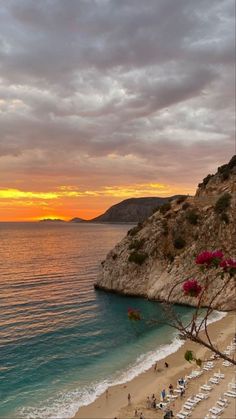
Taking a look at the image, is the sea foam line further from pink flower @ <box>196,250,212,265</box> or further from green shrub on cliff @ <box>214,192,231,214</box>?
green shrub on cliff @ <box>214,192,231,214</box>

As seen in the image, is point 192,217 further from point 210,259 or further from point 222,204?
point 210,259

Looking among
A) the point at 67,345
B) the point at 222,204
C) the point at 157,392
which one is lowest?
the point at 157,392

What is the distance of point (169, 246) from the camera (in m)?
72.2

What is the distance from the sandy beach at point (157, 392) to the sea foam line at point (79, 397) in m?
0.58

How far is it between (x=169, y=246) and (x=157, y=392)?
133 ft

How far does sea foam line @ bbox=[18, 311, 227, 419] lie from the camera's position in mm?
29391

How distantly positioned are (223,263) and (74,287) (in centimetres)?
7364

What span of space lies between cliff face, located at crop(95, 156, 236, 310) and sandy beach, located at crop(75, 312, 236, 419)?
23.2 metres

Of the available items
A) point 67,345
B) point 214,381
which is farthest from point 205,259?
point 67,345

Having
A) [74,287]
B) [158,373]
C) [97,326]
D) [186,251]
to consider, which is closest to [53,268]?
[74,287]

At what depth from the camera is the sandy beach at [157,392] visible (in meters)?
29.7

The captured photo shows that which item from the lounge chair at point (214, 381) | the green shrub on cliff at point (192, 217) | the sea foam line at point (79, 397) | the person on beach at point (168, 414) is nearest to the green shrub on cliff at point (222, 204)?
the green shrub on cliff at point (192, 217)

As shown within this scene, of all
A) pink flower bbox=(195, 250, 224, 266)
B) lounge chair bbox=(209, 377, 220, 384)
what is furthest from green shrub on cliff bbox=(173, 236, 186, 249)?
pink flower bbox=(195, 250, 224, 266)

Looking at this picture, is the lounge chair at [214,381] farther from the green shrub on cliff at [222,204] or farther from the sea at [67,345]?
the green shrub on cliff at [222,204]
